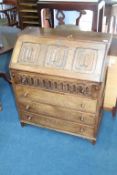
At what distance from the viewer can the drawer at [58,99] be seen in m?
1.50

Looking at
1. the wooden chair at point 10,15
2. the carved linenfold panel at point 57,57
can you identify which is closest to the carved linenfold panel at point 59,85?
the carved linenfold panel at point 57,57

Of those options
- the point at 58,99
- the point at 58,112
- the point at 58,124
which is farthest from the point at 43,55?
the point at 58,124

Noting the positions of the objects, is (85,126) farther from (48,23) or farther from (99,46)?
(48,23)

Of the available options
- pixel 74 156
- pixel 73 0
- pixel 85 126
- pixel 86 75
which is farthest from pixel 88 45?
pixel 73 0

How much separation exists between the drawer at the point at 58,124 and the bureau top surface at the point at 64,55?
0.50 meters

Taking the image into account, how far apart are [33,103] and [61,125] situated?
31cm

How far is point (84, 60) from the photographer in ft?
4.52

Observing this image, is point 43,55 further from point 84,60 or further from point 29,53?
point 84,60

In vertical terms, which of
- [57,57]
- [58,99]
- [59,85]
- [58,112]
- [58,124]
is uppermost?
[57,57]

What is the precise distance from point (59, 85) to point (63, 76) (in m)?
0.10

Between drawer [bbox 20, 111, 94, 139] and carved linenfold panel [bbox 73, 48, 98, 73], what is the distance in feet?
1.74

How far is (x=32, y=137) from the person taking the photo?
6.15 ft

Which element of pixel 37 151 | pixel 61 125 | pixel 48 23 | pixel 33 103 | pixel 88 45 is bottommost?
pixel 37 151

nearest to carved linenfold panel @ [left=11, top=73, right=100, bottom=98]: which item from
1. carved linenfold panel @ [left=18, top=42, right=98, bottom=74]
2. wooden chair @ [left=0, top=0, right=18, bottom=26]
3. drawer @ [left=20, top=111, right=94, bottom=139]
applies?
carved linenfold panel @ [left=18, top=42, right=98, bottom=74]
